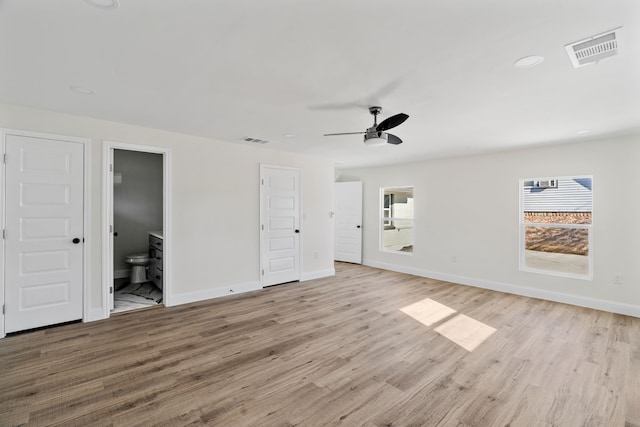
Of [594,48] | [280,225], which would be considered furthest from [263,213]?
[594,48]

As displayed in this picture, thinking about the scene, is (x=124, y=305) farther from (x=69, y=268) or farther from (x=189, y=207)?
(x=189, y=207)

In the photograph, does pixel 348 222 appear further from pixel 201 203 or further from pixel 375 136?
pixel 375 136

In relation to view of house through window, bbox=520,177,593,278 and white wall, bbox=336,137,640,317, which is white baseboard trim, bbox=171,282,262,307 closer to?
white wall, bbox=336,137,640,317

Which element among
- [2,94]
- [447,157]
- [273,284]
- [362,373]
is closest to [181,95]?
[2,94]

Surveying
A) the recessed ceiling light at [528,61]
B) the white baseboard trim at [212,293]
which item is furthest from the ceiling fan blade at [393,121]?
the white baseboard trim at [212,293]

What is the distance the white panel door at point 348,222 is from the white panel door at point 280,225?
229cm

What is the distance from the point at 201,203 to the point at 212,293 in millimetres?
1411

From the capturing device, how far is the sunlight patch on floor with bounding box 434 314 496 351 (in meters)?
3.18

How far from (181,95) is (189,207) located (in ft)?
6.44

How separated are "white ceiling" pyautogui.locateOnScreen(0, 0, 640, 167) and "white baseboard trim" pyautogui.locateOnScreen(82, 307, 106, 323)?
237cm

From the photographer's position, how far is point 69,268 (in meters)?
3.54

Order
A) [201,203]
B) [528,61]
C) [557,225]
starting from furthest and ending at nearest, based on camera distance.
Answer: [557,225], [201,203], [528,61]

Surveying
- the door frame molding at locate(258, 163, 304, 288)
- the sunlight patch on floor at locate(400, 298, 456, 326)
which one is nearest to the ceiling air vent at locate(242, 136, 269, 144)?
the door frame molding at locate(258, 163, 304, 288)

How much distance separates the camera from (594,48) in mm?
1954
